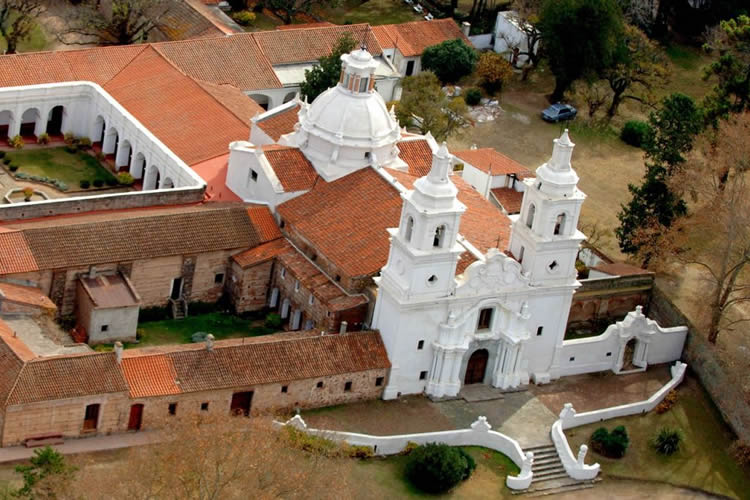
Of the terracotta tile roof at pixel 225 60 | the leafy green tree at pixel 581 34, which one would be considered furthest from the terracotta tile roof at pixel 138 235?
the leafy green tree at pixel 581 34

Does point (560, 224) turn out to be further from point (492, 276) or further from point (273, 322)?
point (273, 322)

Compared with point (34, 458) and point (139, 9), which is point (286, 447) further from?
point (139, 9)

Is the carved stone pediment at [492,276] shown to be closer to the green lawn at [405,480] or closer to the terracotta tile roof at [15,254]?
the green lawn at [405,480]

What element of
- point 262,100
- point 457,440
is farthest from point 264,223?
point 262,100

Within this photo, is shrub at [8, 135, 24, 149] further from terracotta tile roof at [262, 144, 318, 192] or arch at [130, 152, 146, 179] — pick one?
terracotta tile roof at [262, 144, 318, 192]

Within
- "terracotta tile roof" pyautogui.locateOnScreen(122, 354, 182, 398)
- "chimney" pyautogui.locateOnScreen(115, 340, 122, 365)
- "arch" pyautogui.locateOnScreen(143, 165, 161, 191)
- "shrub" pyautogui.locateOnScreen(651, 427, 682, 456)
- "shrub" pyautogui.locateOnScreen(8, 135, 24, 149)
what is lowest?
"shrub" pyautogui.locateOnScreen(651, 427, 682, 456)

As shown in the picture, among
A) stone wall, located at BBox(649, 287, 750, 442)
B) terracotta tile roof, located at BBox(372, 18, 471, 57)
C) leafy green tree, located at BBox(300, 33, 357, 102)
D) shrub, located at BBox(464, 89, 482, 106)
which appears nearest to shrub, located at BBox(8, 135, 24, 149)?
leafy green tree, located at BBox(300, 33, 357, 102)
